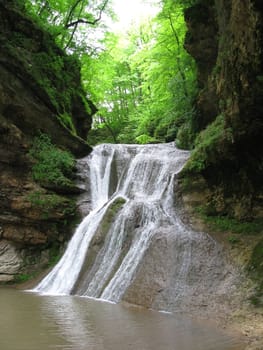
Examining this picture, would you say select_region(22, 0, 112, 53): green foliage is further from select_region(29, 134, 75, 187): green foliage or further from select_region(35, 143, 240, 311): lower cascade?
select_region(35, 143, 240, 311): lower cascade

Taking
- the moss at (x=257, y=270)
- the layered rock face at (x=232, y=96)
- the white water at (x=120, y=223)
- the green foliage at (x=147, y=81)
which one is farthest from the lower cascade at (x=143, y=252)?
the green foliage at (x=147, y=81)

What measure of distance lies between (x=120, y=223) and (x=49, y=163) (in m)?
4.87

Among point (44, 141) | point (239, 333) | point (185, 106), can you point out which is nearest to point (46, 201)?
point (44, 141)

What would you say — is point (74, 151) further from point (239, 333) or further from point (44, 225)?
point (239, 333)

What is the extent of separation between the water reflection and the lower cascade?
111 cm

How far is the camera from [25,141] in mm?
15898

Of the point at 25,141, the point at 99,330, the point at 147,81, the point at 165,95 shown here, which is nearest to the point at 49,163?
the point at 25,141

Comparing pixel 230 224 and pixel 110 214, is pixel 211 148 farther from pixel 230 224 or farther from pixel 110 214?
pixel 110 214

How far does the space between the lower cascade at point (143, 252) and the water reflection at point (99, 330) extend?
1.11m

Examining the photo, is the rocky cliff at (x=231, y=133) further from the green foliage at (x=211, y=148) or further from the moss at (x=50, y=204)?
the moss at (x=50, y=204)

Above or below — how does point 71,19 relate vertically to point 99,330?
above

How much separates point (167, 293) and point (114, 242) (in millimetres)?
3559

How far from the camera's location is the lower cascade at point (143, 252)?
9.27 meters

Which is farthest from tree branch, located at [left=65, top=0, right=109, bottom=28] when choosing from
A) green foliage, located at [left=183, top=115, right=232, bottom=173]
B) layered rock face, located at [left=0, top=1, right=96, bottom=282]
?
green foliage, located at [left=183, top=115, right=232, bottom=173]
